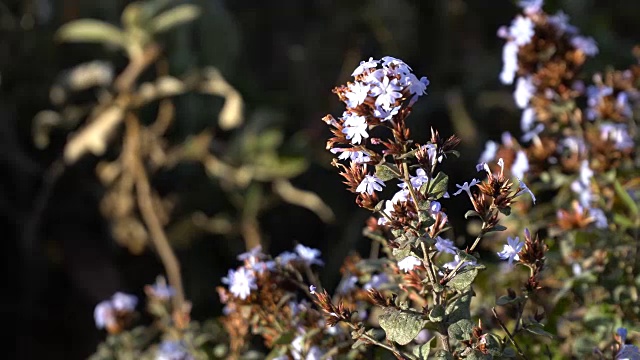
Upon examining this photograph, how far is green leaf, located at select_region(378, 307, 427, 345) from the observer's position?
0.71 meters

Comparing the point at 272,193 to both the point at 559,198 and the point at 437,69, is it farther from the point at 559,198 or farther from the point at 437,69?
the point at 559,198

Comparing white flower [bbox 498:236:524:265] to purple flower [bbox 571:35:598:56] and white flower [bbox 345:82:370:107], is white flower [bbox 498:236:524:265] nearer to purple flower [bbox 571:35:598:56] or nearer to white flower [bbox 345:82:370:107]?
white flower [bbox 345:82:370:107]

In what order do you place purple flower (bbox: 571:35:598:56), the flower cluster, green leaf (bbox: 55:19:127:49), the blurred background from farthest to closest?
1. the blurred background
2. green leaf (bbox: 55:19:127:49)
3. the flower cluster
4. purple flower (bbox: 571:35:598:56)

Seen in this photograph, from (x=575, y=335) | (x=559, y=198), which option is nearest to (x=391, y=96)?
(x=575, y=335)

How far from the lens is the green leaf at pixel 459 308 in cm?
76

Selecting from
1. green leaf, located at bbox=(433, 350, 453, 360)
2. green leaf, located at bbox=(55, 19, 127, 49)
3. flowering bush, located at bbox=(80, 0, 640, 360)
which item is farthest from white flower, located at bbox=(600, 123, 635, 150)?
green leaf, located at bbox=(55, 19, 127, 49)

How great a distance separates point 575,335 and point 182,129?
4.27 ft

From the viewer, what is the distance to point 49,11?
238 centimetres

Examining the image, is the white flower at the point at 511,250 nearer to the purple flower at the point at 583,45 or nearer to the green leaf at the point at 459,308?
the green leaf at the point at 459,308

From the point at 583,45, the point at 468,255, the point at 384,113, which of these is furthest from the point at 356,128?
the point at 583,45

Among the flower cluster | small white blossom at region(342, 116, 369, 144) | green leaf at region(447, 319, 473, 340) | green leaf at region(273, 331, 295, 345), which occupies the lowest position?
green leaf at region(447, 319, 473, 340)

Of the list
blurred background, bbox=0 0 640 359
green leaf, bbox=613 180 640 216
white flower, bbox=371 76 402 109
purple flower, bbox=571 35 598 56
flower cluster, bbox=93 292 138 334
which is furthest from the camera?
Answer: blurred background, bbox=0 0 640 359

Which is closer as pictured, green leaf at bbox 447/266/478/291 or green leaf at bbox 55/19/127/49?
green leaf at bbox 447/266/478/291

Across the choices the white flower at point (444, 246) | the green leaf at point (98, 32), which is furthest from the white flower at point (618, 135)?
the green leaf at point (98, 32)
